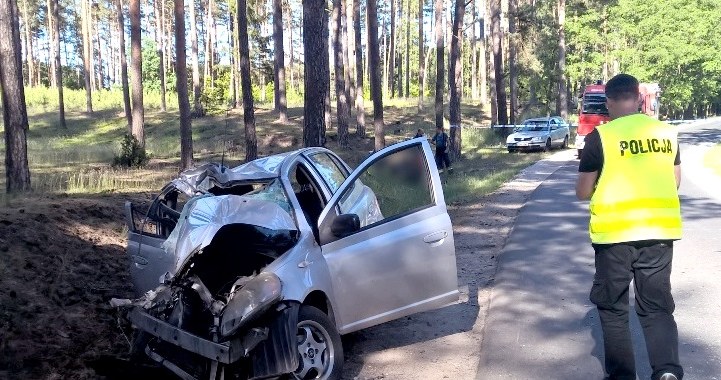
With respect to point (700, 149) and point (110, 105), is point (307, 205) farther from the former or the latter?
point (110, 105)

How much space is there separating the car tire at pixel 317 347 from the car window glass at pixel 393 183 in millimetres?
1120

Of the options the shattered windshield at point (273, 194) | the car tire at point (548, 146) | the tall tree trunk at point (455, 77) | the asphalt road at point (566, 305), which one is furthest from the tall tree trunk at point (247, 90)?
the shattered windshield at point (273, 194)

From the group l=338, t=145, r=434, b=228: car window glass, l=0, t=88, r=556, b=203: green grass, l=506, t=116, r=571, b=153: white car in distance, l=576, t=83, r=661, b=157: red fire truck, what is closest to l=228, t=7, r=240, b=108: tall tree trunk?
l=0, t=88, r=556, b=203: green grass

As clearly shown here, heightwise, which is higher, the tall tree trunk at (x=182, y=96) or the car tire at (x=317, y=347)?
the tall tree trunk at (x=182, y=96)

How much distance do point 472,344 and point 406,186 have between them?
1.72 m

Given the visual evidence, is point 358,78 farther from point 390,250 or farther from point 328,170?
point 390,250

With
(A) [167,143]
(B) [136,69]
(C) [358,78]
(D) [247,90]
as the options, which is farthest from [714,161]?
(A) [167,143]

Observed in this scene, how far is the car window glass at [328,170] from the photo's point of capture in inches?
280

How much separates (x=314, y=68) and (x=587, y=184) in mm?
11289

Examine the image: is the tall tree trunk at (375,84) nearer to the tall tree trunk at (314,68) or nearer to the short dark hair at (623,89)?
the tall tree trunk at (314,68)

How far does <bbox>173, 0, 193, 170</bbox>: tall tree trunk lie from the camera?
2191cm

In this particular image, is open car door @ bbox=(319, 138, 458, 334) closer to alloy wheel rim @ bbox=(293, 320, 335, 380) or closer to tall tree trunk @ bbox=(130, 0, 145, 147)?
alloy wheel rim @ bbox=(293, 320, 335, 380)

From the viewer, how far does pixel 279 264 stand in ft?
17.7

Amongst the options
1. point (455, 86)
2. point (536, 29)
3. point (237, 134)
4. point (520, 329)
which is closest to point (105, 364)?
point (520, 329)
